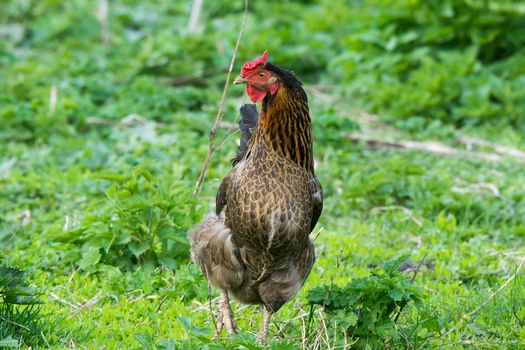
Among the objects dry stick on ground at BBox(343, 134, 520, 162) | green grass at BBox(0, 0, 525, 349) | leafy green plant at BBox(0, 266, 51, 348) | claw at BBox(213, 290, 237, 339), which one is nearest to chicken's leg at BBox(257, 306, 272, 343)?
green grass at BBox(0, 0, 525, 349)

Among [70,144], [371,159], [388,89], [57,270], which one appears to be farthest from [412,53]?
[57,270]

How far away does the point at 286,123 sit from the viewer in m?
4.71

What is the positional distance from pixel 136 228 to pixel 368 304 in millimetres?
2101

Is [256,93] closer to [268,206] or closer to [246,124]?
[268,206]

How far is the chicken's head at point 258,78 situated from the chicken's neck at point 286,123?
0.21 feet

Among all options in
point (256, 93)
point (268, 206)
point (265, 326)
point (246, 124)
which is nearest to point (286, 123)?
point (256, 93)

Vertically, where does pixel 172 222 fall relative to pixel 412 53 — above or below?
below

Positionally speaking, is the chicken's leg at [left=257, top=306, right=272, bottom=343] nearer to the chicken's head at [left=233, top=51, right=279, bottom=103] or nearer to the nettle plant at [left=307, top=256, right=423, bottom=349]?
the nettle plant at [left=307, top=256, right=423, bottom=349]

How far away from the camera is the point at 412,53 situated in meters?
10.8

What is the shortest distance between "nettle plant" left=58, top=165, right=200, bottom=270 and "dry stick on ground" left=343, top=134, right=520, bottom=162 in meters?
3.53

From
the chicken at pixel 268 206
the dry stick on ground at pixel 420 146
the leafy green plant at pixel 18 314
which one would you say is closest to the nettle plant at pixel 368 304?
the chicken at pixel 268 206

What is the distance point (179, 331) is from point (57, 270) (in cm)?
147

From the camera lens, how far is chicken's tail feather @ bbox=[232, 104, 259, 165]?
5.52 meters

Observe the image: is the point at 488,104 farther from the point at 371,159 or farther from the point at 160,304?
the point at 160,304
